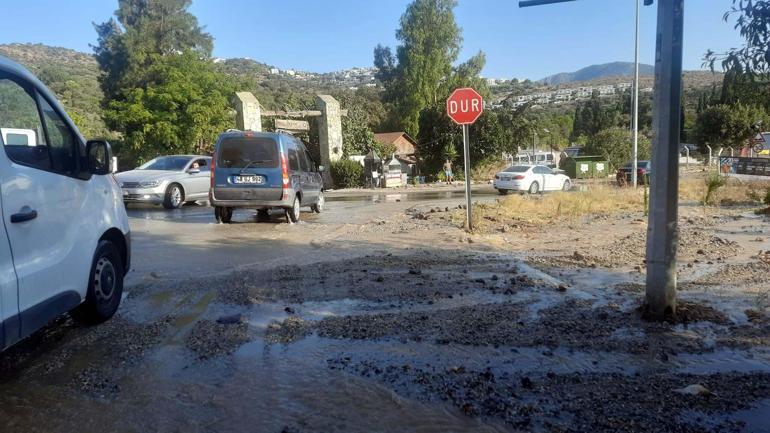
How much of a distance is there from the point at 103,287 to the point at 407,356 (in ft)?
9.04

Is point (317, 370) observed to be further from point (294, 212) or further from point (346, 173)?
point (346, 173)

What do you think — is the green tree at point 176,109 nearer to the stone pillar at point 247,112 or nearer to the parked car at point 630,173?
the stone pillar at point 247,112

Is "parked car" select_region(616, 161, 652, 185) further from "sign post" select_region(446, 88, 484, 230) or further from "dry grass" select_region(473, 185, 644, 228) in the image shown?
"sign post" select_region(446, 88, 484, 230)

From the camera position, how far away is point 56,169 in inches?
163

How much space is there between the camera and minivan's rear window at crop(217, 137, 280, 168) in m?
11.7

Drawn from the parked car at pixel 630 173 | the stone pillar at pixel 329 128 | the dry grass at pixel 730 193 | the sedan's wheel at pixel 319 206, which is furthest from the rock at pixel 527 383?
the stone pillar at pixel 329 128

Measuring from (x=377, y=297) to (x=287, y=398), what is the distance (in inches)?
96.3

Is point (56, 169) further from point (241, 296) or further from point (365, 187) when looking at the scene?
point (365, 187)

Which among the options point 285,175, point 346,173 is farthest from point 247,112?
point 285,175

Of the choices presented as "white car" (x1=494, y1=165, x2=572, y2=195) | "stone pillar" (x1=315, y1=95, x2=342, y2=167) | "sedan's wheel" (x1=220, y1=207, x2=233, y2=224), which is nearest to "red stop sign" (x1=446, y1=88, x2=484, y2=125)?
"sedan's wheel" (x1=220, y1=207, x2=233, y2=224)

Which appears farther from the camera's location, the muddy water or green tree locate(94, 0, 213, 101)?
green tree locate(94, 0, 213, 101)

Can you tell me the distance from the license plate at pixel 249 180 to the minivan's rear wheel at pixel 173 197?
15.5 feet

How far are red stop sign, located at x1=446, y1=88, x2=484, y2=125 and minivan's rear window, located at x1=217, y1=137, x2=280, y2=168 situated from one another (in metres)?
3.75

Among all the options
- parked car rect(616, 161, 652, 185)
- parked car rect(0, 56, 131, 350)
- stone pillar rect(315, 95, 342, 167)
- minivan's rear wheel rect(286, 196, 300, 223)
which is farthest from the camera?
stone pillar rect(315, 95, 342, 167)
